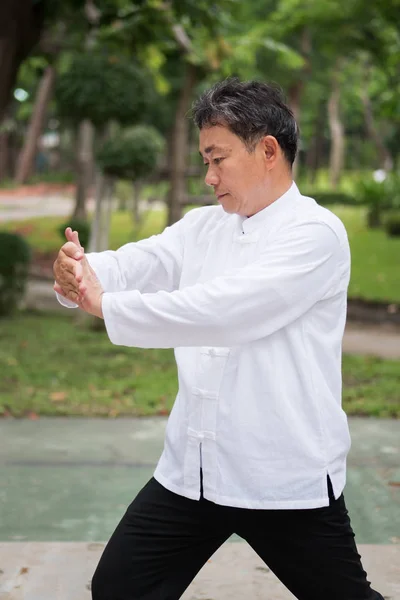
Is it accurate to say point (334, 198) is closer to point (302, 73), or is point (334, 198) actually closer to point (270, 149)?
point (302, 73)

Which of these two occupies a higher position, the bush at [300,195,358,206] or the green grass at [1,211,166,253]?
the bush at [300,195,358,206]

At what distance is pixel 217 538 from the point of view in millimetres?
2627

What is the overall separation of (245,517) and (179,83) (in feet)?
74.7

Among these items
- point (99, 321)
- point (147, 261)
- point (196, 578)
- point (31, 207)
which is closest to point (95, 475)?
point (196, 578)

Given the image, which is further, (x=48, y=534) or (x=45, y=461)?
(x=45, y=461)

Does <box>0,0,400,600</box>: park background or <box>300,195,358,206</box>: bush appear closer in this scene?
<box>0,0,400,600</box>: park background

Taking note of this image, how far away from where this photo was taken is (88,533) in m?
4.45

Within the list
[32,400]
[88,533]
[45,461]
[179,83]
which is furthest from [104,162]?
[179,83]

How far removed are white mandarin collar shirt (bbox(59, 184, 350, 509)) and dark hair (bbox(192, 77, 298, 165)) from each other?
0.59 feet

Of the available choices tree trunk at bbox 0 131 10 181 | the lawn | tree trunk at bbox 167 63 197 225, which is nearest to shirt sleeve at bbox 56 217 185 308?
the lawn

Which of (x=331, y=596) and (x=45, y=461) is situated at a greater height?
(x=331, y=596)

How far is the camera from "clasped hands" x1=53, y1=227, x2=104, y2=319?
2.49 metres

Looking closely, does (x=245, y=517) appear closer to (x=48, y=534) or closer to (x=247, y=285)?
(x=247, y=285)

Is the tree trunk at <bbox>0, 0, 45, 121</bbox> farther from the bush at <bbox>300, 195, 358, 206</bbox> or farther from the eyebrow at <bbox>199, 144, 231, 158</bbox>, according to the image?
the bush at <bbox>300, 195, 358, 206</bbox>
